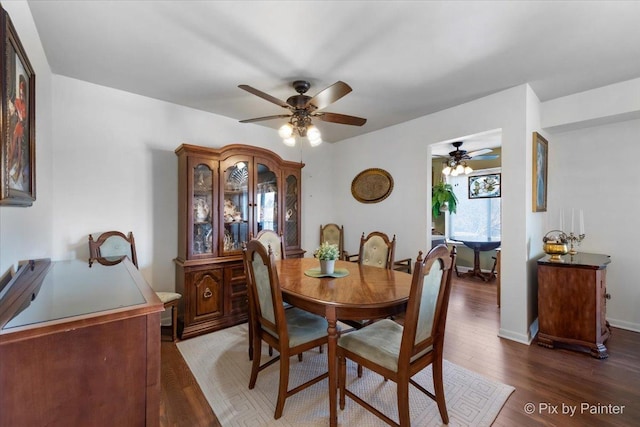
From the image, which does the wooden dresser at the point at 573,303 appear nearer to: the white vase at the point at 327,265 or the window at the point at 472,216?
the white vase at the point at 327,265

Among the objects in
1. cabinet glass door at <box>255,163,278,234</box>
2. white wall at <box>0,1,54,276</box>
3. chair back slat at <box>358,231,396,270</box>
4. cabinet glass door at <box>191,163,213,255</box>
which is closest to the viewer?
white wall at <box>0,1,54,276</box>

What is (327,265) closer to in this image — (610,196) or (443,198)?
(610,196)

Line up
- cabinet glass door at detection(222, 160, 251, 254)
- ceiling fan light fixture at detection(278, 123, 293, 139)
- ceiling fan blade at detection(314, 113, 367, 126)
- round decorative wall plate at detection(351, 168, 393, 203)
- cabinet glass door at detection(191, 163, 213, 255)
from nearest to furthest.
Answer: ceiling fan light fixture at detection(278, 123, 293, 139), ceiling fan blade at detection(314, 113, 367, 126), cabinet glass door at detection(191, 163, 213, 255), cabinet glass door at detection(222, 160, 251, 254), round decorative wall plate at detection(351, 168, 393, 203)

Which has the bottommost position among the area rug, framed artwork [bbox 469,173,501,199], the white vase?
the area rug

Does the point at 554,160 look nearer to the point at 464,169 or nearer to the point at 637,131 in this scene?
the point at 637,131

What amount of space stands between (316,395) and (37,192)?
7.87ft

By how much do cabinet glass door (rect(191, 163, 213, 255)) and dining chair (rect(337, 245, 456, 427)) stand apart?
1912mm

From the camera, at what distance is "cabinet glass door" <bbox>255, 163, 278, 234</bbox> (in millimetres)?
3377

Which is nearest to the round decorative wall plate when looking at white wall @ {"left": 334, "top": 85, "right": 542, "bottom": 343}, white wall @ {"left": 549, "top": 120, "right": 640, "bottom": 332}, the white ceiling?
white wall @ {"left": 334, "top": 85, "right": 542, "bottom": 343}

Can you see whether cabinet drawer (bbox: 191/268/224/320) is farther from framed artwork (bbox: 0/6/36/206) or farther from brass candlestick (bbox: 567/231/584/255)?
brass candlestick (bbox: 567/231/584/255)

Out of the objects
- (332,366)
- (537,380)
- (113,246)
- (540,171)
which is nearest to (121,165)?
(113,246)

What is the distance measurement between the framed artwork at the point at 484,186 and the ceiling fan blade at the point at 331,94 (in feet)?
15.3

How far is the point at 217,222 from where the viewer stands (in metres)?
3.02

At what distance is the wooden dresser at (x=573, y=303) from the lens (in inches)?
93.7
